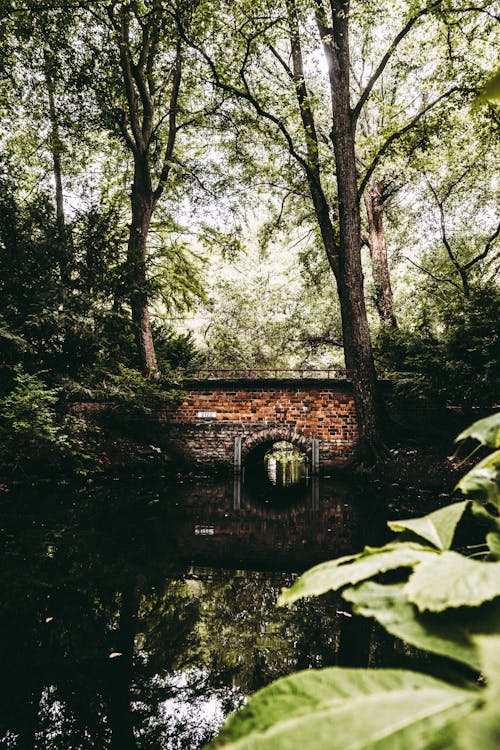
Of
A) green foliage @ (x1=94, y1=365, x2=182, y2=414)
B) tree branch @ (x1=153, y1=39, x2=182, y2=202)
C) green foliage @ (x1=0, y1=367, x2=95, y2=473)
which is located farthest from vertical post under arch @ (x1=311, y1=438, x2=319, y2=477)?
tree branch @ (x1=153, y1=39, x2=182, y2=202)

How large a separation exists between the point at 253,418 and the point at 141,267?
461 centimetres

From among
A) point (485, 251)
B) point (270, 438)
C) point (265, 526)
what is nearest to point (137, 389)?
point (270, 438)

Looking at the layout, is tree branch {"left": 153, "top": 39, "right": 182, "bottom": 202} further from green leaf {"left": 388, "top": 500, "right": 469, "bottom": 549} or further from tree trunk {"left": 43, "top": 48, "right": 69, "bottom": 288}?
green leaf {"left": 388, "top": 500, "right": 469, "bottom": 549}

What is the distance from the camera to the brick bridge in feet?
35.9

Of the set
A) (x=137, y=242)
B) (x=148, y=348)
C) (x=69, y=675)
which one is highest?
(x=137, y=242)

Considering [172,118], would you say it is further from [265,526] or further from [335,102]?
[265,526]

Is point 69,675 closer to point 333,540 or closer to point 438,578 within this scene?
point 438,578

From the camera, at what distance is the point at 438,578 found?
46 centimetres

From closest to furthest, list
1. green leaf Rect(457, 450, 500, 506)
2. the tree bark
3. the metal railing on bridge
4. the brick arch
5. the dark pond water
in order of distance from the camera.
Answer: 1. green leaf Rect(457, 450, 500, 506)
2. the dark pond water
3. the tree bark
4. the brick arch
5. the metal railing on bridge

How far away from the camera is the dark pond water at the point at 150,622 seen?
1873mm

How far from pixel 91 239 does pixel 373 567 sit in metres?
9.51

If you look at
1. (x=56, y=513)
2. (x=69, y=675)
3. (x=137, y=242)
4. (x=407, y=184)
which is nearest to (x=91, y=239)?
(x=137, y=242)

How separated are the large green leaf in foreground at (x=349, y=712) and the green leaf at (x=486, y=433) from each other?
34cm

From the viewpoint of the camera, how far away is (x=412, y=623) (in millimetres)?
455
